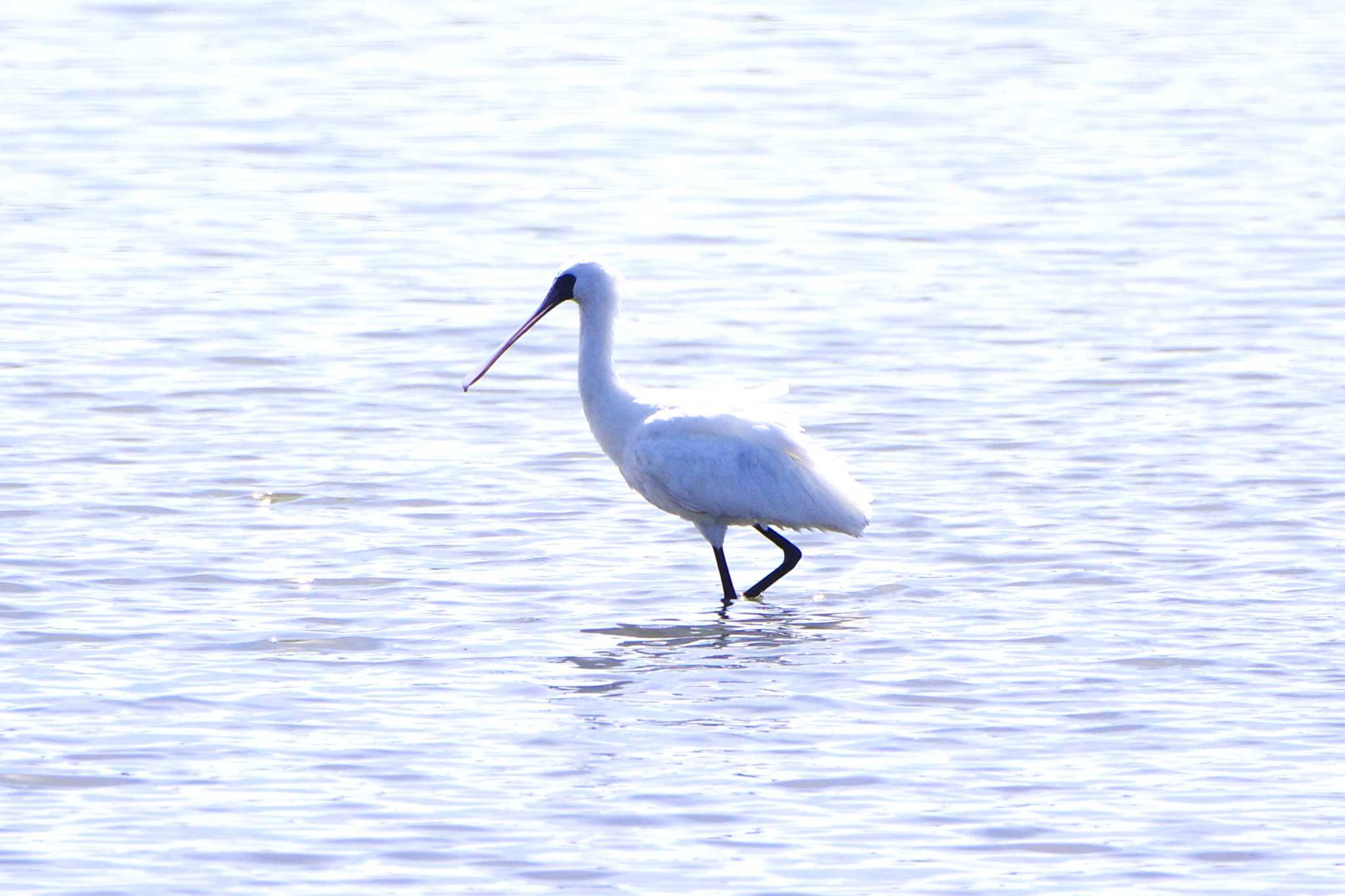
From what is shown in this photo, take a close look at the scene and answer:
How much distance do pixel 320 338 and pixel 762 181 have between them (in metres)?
5.56

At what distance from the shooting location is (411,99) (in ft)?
73.5

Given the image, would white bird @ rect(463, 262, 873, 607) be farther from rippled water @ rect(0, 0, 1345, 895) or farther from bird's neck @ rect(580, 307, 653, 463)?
→ rippled water @ rect(0, 0, 1345, 895)

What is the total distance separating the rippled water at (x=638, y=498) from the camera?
771 centimetres

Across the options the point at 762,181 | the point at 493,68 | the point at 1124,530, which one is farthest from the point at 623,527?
the point at 493,68

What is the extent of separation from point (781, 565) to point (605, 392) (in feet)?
3.34

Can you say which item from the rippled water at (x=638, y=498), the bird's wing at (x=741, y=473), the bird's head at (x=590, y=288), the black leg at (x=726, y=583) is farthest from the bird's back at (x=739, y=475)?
the bird's head at (x=590, y=288)

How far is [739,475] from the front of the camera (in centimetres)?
1021

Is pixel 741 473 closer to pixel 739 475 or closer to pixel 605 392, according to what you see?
pixel 739 475

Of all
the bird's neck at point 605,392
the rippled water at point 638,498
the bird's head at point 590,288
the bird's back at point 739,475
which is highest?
the bird's head at point 590,288

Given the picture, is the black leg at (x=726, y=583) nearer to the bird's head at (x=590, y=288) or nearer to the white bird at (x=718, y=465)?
the white bird at (x=718, y=465)

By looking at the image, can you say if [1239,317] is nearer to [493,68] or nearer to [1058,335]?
[1058,335]

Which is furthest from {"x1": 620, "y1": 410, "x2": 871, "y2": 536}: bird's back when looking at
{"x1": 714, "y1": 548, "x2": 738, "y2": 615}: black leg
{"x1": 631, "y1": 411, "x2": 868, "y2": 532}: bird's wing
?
{"x1": 714, "y1": 548, "x2": 738, "y2": 615}: black leg

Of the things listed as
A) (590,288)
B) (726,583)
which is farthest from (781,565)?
(590,288)

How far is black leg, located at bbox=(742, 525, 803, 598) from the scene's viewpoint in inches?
408
